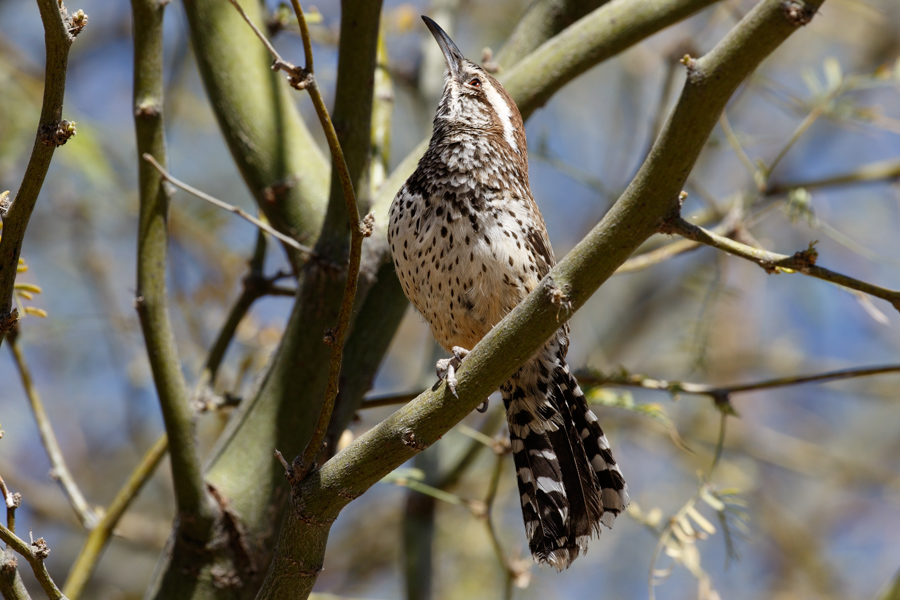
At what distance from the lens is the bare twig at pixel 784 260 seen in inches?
52.9

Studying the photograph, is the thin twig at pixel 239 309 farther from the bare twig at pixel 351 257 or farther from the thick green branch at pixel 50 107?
the thick green branch at pixel 50 107

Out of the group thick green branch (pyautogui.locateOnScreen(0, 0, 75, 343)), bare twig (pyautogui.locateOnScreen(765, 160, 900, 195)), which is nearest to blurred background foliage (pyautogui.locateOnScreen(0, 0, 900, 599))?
bare twig (pyautogui.locateOnScreen(765, 160, 900, 195))

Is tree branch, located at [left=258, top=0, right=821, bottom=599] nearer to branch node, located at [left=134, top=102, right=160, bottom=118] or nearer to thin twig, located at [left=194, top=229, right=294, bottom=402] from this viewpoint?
thin twig, located at [left=194, top=229, right=294, bottom=402]

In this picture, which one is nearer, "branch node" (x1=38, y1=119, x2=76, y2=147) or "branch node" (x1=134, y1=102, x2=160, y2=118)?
"branch node" (x1=38, y1=119, x2=76, y2=147)

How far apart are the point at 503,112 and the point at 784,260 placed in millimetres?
1389

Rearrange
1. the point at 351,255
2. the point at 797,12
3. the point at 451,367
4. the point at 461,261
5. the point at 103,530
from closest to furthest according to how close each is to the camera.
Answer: the point at 797,12 < the point at 351,255 < the point at 451,367 < the point at 103,530 < the point at 461,261

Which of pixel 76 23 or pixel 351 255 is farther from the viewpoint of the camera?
pixel 351 255

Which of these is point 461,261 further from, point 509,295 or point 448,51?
point 448,51

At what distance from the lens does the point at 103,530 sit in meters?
2.15

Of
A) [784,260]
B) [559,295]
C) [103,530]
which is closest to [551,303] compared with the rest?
[559,295]

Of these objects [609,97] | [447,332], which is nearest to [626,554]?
[609,97]

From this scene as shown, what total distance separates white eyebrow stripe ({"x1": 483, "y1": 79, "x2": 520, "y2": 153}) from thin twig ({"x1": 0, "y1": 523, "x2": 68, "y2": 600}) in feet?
5.77

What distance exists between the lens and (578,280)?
1.38 metres

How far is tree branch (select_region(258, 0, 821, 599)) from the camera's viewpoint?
4.16 ft
